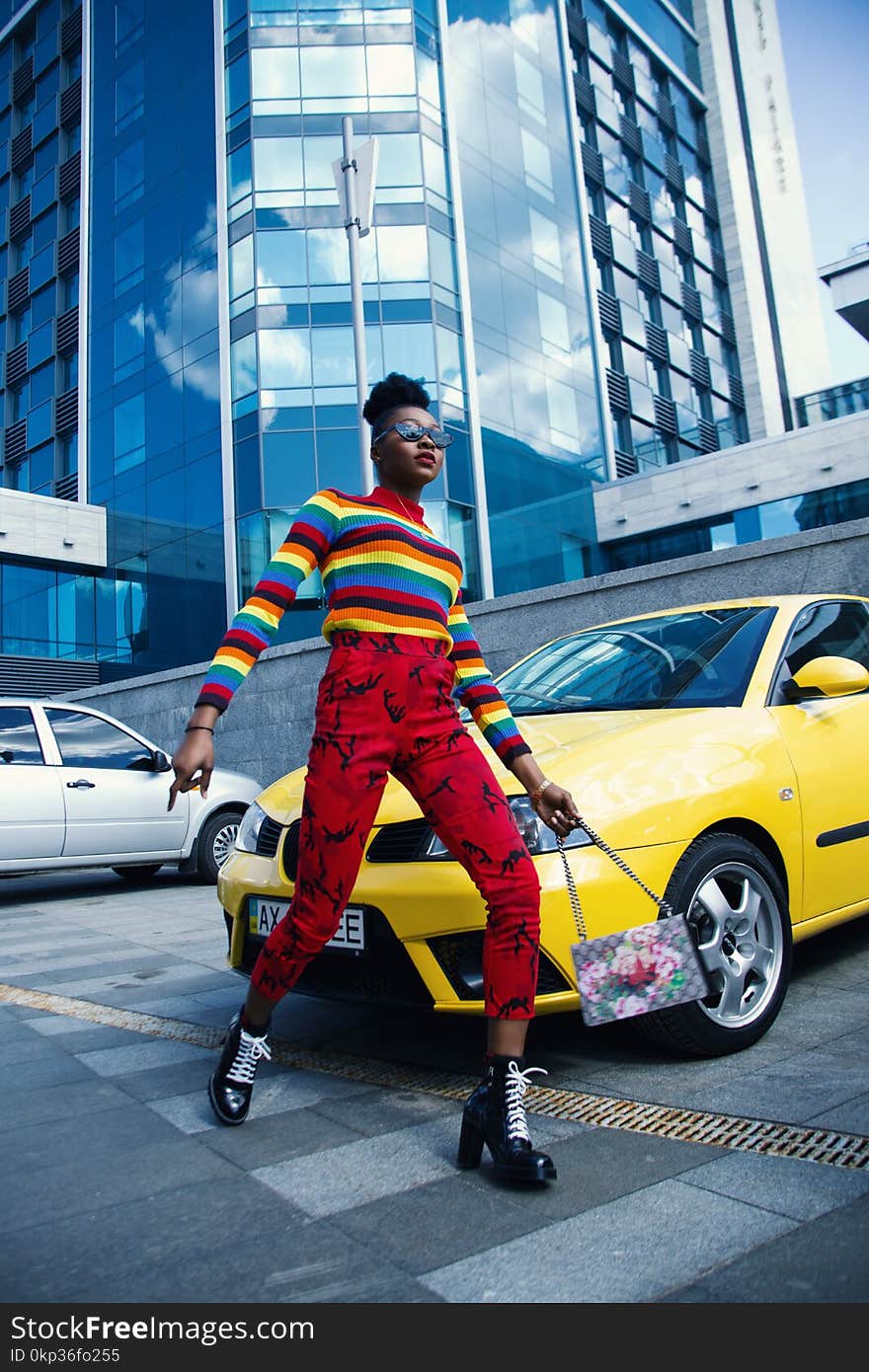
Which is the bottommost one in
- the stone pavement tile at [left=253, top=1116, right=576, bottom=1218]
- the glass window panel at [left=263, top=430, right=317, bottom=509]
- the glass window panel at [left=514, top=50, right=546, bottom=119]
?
the stone pavement tile at [left=253, top=1116, right=576, bottom=1218]

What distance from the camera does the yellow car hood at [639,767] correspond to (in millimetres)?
2729

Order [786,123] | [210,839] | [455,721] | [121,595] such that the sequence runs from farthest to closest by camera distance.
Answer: [786,123]
[121,595]
[210,839]
[455,721]

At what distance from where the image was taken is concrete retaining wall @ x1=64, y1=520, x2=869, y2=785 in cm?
798

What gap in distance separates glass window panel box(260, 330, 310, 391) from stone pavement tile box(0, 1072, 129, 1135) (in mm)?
22636

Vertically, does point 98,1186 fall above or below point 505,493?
below

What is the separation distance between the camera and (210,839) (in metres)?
8.47

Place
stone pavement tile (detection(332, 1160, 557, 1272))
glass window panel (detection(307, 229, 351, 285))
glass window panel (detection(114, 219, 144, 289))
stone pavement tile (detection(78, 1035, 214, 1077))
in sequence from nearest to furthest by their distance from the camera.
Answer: stone pavement tile (detection(332, 1160, 557, 1272)) < stone pavement tile (detection(78, 1035, 214, 1077)) < glass window panel (detection(307, 229, 351, 285)) < glass window panel (detection(114, 219, 144, 289))

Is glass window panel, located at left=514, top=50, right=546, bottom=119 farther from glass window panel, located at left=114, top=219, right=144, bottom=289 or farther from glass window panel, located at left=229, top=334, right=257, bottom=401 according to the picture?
glass window panel, located at left=114, top=219, right=144, bottom=289

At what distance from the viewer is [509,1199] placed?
2029 millimetres

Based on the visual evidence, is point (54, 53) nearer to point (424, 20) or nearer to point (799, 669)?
point (424, 20)

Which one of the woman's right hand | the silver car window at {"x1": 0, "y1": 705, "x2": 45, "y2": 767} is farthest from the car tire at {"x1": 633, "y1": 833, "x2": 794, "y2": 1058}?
the silver car window at {"x1": 0, "y1": 705, "x2": 45, "y2": 767}
